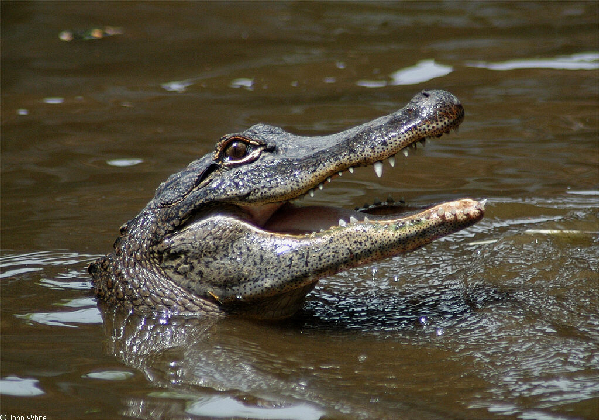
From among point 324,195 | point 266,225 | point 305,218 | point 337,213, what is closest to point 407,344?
point 337,213

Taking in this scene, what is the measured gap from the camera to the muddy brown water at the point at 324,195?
3.59 meters

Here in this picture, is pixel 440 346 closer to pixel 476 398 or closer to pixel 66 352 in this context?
pixel 476 398

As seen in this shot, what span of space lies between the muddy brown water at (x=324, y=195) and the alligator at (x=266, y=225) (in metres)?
0.20

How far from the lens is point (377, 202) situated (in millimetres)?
4430

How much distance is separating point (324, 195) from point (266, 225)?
2.43 meters

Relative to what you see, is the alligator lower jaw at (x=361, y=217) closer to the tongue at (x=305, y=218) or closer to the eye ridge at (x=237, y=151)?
the tongue at (x=305, y=218)

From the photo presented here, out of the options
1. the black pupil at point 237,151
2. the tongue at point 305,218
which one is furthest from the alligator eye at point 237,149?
the tongue at point 305,218

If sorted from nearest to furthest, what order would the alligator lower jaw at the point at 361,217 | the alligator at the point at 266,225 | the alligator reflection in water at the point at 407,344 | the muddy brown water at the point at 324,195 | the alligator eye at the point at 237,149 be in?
1. the alligator reflection in water at the point at 407,344
2. the muddy brown water at the point at 324,195
3. the alligator lower jaw at the point at 361,217
4. the alligator at the point at 266,225
5. the alligator eye at the point at 237,149

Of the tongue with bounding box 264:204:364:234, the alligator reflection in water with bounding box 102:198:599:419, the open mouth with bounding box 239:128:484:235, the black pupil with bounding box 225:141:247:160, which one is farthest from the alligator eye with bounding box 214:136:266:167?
the alligator reflection in water with bounding box 102:198:599:419

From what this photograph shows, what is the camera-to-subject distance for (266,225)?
464 centimetres

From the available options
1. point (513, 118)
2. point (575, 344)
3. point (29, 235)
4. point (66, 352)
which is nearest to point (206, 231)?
point (66, 352)

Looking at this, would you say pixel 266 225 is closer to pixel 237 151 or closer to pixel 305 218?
pixel 305 218

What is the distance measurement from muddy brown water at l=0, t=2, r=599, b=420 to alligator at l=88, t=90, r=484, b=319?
20cm

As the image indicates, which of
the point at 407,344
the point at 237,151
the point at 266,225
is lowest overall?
the point at 407,344
